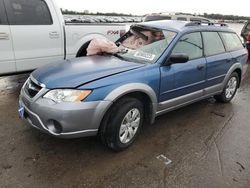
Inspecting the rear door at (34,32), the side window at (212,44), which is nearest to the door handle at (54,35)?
the rear door at (34,32)

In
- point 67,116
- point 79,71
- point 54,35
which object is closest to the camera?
point 67,116

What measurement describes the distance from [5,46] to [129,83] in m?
2.79

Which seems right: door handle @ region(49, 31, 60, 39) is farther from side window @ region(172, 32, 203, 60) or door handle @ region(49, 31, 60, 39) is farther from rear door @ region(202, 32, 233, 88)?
rear door @ region(202, 32, 233, 88)

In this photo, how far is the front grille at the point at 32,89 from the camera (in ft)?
10.4

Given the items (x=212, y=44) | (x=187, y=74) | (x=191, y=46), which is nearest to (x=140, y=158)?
(x=187, y=74)

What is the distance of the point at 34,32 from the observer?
4.97m

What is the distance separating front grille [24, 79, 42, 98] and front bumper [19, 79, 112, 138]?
15cm

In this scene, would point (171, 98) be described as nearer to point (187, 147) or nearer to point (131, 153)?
point (187, 147)

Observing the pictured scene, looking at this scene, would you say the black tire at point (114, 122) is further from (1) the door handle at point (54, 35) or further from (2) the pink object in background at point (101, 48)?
(1) the door handle at point (54, 35)

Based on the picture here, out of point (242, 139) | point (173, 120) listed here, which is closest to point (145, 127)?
point (173, 120)

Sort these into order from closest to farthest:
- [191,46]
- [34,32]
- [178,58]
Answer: [178,58], [191,46], [34,32]

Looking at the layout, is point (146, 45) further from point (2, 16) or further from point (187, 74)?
point (2, 16)

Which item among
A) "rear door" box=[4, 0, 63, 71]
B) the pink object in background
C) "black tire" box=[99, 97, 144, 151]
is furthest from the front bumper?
"rear door" box=[4, 0, 63, 71]

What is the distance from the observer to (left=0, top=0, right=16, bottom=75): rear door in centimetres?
461
